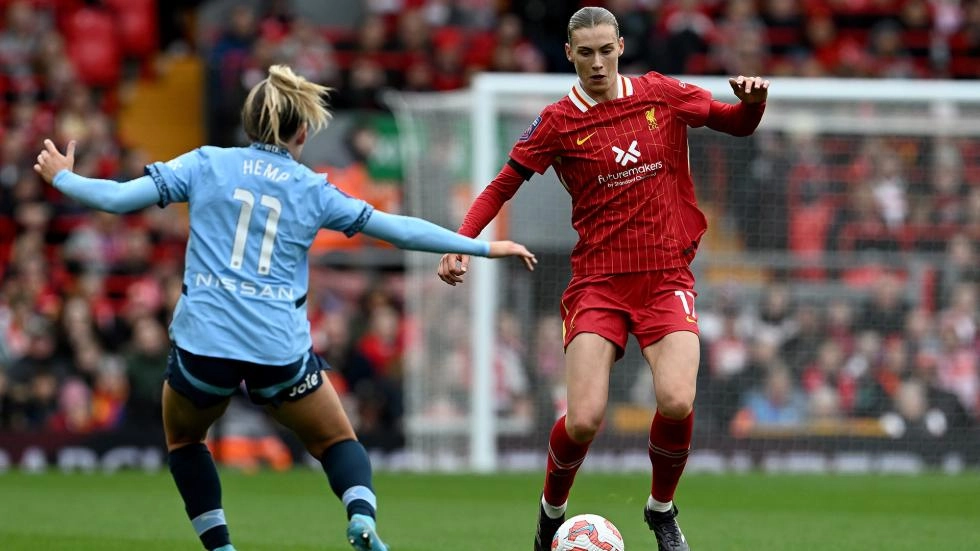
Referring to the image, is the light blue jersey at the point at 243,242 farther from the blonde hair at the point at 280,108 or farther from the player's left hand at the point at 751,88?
the player's left hand at the point at 751,88

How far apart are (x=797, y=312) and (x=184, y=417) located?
32.1ft

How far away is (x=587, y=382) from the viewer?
296 inches

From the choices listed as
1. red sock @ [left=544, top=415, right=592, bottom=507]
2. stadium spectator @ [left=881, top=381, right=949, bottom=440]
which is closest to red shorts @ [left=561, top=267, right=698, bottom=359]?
red sock @ [left=544, top=415, right=592, bottom=507]

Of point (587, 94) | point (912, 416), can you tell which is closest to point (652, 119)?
point (587, 94)

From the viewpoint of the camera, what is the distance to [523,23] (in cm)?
2092

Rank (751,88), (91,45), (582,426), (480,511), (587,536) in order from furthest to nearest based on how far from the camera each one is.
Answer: (91,45), (480,511), (751,88), (582,426), (587,536)

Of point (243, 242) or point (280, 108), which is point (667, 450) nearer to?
point (243, 242)

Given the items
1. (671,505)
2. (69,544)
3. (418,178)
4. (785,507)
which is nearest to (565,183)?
(671,505)

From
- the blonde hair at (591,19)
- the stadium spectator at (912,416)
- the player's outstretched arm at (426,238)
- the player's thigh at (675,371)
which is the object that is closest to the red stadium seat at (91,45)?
the stadium spectator at (912,416)

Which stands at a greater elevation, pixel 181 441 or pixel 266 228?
pixel 266 228

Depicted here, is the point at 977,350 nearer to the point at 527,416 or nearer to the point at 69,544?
the point at 527,416

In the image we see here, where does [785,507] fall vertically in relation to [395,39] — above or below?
below

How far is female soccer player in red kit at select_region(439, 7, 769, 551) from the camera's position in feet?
24.8

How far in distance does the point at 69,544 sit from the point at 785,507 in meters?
4.93
